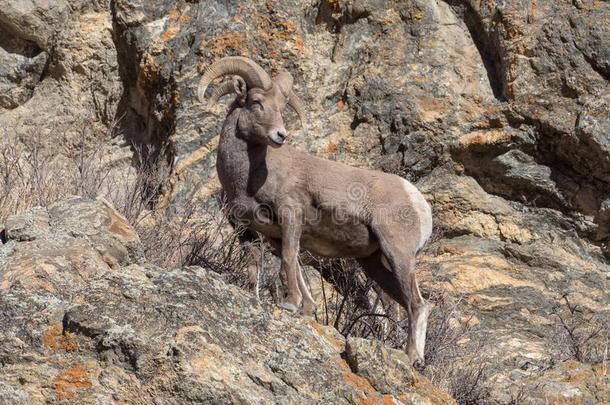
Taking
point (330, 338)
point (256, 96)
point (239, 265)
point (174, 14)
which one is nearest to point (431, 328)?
point (239, 265)

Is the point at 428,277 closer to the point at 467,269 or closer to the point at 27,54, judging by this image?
the point at 467,269

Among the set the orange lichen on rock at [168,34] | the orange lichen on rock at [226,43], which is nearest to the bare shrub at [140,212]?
the orange lichen on rock at [226,43]

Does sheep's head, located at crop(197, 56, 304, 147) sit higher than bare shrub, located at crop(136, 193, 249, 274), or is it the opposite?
sheep's head, located at crop(197, 56, 304, 147)

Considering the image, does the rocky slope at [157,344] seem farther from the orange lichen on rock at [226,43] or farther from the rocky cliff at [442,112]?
the orange lichen on rock at [226,43]

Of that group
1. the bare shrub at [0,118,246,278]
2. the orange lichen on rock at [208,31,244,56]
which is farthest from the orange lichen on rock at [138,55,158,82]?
the bare shrub at [0,118,246,278]

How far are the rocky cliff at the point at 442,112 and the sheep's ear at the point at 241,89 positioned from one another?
1528 millimetres

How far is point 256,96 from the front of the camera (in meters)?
6.81

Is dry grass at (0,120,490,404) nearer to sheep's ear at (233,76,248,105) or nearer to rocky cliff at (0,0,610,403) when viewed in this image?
rocky cliff at (0,0,610,403)

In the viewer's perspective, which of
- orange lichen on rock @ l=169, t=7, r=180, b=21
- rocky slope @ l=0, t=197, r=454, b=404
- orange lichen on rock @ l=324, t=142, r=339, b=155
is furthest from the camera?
orange lichen on rock @ l=169, t=7, r=180, b=21

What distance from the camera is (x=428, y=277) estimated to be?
8453mm

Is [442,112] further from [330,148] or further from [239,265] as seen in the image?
[239,265]

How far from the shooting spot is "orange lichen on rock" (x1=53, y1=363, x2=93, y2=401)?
12.7ft

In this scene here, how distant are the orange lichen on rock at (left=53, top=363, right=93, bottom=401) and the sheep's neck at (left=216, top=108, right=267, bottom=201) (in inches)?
107

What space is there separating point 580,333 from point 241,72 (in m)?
3.19
